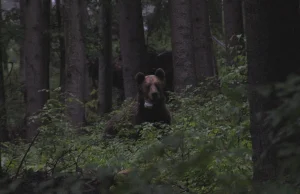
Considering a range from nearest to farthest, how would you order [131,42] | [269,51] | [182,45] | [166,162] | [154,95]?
[166,162] < [269,51] < [154,95] < [182,45] < [131,42]

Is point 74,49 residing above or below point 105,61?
above

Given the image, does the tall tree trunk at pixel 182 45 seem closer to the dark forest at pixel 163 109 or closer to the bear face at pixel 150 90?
the dark forest at pixel 163 109

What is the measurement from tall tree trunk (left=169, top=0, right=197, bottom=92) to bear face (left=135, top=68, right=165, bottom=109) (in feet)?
5.72

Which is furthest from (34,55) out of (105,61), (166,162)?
(166,162)

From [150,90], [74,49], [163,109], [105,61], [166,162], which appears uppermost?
[74,49]

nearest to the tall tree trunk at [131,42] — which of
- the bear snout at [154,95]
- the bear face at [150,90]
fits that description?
the bear face at [150,90]

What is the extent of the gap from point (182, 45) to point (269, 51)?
9.68m

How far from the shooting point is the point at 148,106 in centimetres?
1219

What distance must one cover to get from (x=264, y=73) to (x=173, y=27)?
9827mm

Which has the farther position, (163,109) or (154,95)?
(163,109)

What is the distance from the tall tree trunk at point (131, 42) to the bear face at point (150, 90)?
3.48 metres

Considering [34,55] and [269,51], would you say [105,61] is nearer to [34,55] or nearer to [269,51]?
[34,55]

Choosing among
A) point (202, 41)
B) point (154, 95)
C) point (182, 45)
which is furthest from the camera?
point (202, 41)

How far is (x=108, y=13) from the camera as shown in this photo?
2177 cm
